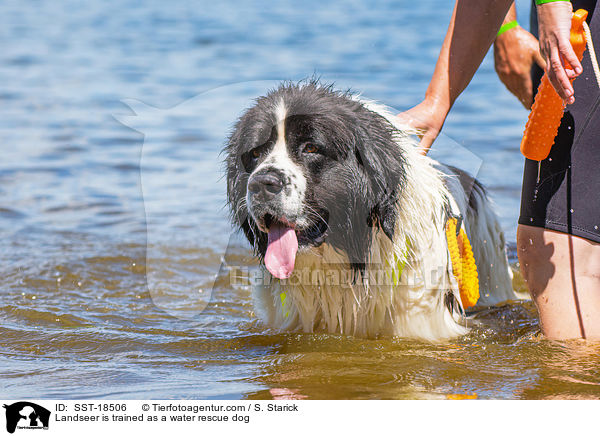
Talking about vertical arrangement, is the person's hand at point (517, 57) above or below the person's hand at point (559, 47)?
above

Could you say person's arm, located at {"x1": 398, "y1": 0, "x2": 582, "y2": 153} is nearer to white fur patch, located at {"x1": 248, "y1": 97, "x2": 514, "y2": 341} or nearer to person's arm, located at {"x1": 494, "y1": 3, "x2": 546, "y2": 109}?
white fur patch, located at {"x1": 248, "y1": 97, "x2": 514, "y2": 341}

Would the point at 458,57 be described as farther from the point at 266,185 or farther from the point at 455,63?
the point at 266,185

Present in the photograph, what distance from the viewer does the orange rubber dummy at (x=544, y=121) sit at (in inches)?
114

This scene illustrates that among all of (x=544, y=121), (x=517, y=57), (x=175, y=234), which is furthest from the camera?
(x=175, y=234)

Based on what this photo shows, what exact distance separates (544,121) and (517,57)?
1288 mm

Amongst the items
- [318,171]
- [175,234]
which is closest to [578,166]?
[318,171]

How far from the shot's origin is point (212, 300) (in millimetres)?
4547

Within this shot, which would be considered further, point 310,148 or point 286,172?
point 310,148

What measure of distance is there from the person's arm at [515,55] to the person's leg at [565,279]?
1267mm

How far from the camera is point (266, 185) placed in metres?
2.93
